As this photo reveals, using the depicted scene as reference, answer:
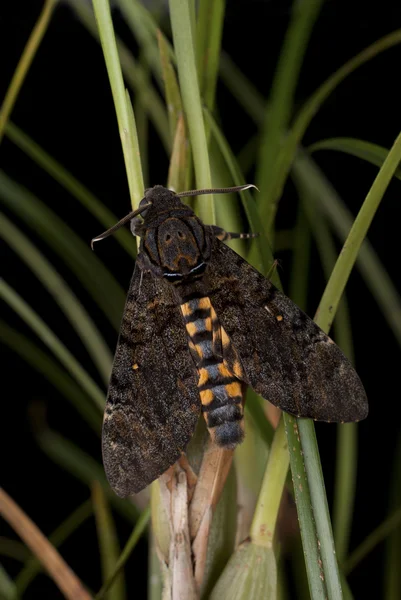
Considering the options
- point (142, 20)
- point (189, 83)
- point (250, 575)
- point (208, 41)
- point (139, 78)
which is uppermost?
point (139, 78)

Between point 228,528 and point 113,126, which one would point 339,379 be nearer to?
point 228,528

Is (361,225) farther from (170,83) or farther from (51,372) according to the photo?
(51,372)

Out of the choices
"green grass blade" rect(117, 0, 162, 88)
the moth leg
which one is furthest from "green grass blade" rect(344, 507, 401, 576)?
"green grass blade" rect(117, 0, 162, 88)

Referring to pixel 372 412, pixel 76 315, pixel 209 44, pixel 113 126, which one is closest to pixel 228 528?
pixel 76 315

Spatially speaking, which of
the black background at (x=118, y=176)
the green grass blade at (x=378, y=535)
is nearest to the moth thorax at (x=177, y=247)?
the green grass blade at (x=378, y=535)

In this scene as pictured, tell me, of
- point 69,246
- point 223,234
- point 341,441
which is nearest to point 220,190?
point 223,234

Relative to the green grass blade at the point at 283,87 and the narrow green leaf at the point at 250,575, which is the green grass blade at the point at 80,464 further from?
the green grass blade at the point at 283,87
